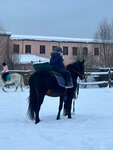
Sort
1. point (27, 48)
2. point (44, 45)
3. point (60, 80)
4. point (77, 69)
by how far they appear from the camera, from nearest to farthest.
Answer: point (60, 80) < point (77, 69) < point (27, 48) < point (44, 45)

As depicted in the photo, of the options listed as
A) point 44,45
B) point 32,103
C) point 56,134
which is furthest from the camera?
point 44,45

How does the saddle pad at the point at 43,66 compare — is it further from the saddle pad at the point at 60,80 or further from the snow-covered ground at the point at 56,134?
the snow-covered ground at the point at 56,134

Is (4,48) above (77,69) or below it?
above

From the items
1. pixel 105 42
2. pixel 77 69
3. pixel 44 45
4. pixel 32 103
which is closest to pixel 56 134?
pixel 32 103

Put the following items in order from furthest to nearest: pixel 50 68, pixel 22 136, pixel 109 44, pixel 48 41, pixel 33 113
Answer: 1. pixel 48 41
2. pixel 109 44
3. pixel 50 68
4. pixel 33 113
5. pixel 22 136

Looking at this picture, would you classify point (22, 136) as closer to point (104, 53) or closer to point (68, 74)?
point (68, 74)

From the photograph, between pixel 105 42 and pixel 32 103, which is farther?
pixel 105 42

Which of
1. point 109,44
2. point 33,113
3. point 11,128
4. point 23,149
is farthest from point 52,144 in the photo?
point 109,44

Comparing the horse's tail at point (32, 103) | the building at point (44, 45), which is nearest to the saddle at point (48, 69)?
the horse's tail at point (32, 103)

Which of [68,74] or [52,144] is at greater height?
[68,74]

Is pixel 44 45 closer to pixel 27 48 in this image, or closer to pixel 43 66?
pixel 27 48

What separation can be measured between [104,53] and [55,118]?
27.9m

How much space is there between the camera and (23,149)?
14.7 ft

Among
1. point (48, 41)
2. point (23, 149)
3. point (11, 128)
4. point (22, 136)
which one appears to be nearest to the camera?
point (23, 149)
